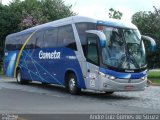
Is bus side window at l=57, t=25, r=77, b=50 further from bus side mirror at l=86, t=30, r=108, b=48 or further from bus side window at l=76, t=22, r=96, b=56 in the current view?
bus side mirror at l=86, t=30, r=108, b=48

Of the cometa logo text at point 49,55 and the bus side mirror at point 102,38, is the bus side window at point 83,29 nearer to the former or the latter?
the bus side mirror at point 102,38

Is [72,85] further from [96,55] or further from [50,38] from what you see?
[50,38]

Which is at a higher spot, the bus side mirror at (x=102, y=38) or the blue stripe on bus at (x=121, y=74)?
the bus side mirror at (x=102, y=38)

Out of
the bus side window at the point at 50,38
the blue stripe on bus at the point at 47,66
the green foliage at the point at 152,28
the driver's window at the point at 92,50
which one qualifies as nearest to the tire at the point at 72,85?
the blue stripe on bus at the point at 47,66

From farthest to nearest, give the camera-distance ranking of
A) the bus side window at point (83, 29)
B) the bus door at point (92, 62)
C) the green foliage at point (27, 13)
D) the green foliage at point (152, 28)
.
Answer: the green foliage at point (27, 13) < the green foliage at point (152, 28) < the bus side window at point (83, 29) < the bus door at point (92, 62)

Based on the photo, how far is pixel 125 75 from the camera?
1812 cm

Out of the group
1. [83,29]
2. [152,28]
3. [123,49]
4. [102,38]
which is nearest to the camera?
[102,38]

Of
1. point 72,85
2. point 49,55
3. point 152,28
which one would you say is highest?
point 152,28

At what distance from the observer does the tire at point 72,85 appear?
20.0 metres

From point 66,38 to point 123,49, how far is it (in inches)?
139

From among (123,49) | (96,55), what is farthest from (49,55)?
(123,49)

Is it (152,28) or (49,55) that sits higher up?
(152,28)

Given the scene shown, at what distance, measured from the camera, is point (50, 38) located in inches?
904

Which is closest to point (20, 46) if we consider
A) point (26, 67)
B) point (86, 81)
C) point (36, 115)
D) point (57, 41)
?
point (26, 67)
